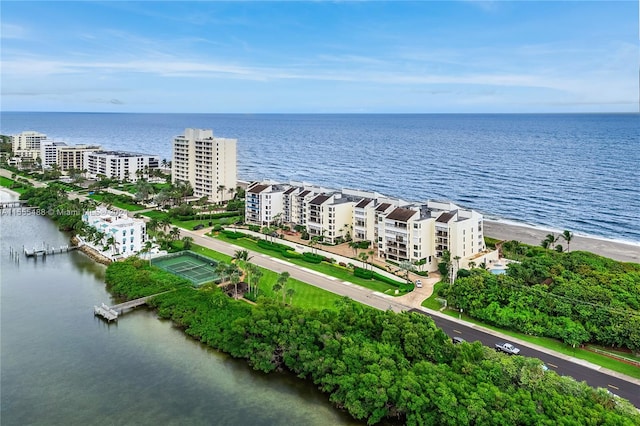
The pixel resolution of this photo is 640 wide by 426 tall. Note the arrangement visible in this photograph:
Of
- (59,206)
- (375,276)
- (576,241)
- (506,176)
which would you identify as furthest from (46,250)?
(506,176)

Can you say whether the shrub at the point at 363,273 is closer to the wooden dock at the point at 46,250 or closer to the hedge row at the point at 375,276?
the hedge row at the point at 375,276

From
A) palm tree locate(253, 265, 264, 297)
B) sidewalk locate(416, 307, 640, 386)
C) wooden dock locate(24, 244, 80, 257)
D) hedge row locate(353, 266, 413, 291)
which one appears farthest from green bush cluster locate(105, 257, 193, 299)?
sidewalk locate(416, 307, 640, 386)

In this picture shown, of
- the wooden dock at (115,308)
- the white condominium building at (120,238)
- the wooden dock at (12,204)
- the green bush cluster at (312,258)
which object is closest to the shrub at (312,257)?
the green bush cluster at (312,258)

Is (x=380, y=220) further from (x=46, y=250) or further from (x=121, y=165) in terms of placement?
(x=121, y=165)

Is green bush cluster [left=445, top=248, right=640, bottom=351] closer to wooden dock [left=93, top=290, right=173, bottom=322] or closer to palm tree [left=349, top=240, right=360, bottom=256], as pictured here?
palm tree [left=349, top=240, right=360, bottom=256]

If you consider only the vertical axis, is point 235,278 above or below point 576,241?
below

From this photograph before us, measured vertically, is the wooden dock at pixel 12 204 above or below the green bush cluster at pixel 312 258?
above
